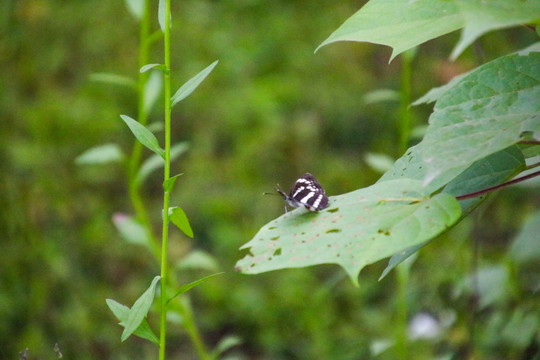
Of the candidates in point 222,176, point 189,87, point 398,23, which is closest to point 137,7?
point 189,87

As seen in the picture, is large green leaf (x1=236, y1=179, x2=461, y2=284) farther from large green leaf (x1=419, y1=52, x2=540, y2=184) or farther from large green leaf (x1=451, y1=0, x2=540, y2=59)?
large green leaf (x1=451, y1=0, x2=540, y2=59)

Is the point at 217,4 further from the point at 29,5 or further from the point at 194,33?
the point at 29,5

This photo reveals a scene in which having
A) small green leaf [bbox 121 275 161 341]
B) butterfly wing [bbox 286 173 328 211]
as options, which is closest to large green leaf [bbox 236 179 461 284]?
butterfly wing [bbox 286 173 328 211]

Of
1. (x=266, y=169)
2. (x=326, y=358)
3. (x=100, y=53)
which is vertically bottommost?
(x=326, y=358)

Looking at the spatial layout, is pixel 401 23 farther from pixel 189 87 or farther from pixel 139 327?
pixel 139 327

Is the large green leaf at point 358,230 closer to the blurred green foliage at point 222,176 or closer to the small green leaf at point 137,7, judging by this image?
the small green leaf at point 137,7

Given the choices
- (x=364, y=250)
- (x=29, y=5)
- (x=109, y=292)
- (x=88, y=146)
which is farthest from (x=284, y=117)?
(x=364, y=250)
